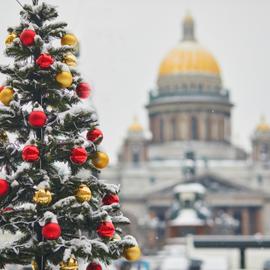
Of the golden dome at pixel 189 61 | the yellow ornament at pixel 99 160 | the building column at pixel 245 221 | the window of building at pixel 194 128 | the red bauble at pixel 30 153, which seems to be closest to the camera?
the red bauble at pixel 30 153

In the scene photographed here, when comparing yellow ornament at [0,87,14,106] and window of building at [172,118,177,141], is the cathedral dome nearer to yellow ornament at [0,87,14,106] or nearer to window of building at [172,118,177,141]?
window of building at [172,118,177,141]

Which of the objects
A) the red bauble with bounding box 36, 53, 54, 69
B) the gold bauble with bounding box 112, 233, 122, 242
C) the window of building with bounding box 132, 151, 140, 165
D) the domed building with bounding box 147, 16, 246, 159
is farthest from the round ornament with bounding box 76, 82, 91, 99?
the domed building with bounding box 147, 16, 246, 159

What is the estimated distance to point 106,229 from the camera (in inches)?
339

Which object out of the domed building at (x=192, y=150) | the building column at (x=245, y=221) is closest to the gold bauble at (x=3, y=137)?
the domed building at (x=192, y=150)

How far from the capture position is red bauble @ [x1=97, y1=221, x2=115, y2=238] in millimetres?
8602

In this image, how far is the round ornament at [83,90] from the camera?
29.1 ft

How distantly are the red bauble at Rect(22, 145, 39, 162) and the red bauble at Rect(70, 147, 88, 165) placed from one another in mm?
289

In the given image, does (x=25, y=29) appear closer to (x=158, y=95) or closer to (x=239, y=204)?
(x=239, y=204)

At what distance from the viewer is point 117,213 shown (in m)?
8.94

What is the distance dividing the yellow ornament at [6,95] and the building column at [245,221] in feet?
291

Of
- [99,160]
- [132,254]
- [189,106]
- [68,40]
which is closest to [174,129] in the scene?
[189,106]

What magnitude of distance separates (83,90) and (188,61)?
96.5m

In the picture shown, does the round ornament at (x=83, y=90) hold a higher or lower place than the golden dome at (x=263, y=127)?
lower

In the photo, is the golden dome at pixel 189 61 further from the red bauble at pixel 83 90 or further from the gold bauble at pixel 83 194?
the gold bauble at pixel 83 194
